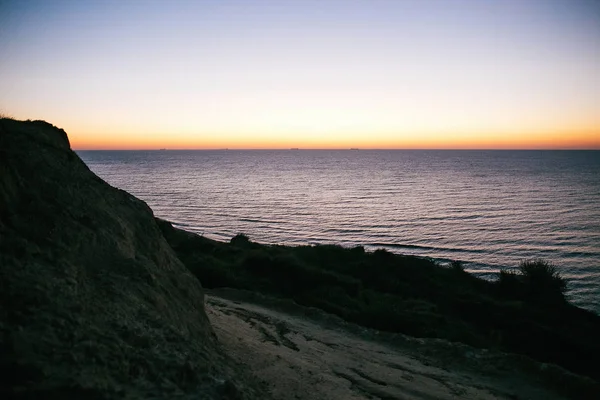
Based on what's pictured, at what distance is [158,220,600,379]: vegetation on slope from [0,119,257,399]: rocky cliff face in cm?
898

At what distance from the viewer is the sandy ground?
799cm

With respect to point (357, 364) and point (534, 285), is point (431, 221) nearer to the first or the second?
point (534, 285)

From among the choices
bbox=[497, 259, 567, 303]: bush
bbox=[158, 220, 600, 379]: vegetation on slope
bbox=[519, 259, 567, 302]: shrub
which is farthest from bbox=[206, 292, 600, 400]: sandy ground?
bbox=[519, 259, 567, 302]: shrub

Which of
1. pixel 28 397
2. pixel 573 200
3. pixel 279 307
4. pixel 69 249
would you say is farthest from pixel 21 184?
pixel 573 200

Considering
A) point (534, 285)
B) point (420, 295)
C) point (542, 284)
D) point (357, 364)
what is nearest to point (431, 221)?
point (534, 285)

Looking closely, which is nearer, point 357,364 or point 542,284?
point 357,364

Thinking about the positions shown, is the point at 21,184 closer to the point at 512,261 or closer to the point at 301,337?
the point at 301,337

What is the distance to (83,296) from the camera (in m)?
5.09

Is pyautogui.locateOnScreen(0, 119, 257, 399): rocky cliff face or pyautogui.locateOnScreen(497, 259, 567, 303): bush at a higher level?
→ pyautogui.locateOnScreen(0, 119, 257, 399): rocky cliff face

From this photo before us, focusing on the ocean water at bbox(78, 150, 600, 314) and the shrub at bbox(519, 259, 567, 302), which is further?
the ocean water at bbox(78, 150, 600, 314)

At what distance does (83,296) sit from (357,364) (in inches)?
265

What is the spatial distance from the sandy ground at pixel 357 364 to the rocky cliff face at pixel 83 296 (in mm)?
1669

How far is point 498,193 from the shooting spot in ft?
226

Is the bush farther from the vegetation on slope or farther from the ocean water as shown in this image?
the ocean water
